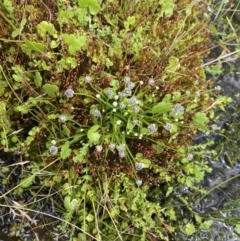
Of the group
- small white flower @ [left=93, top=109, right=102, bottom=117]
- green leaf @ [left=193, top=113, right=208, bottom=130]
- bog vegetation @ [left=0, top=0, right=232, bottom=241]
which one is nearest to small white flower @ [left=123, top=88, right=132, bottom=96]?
bog vegetation @ [left=0, top=0, right=232, bottom=241]

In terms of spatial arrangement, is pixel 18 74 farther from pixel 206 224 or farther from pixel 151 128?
pixel 206 224

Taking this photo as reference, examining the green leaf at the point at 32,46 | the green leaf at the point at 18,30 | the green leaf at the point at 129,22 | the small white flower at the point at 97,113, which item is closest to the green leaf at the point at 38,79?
the green leaf at the point at 32,46

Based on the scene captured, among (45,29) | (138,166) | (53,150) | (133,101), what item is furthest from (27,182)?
(45,29)

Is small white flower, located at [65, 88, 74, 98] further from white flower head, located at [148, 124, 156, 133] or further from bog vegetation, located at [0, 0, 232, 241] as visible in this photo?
white flower head, located at [148, 124, 156, 133]

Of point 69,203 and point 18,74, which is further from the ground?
point 18,74

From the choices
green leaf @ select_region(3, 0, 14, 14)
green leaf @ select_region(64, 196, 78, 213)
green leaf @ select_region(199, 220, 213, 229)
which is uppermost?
green leaf @ select_region(3, 0, 14, 14)

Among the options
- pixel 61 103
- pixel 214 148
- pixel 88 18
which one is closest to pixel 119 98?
pixel 61 103

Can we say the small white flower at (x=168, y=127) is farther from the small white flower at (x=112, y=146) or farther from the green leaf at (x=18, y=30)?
the green leaf at (x=18, y=30)

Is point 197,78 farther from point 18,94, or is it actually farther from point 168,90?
point 18,94
